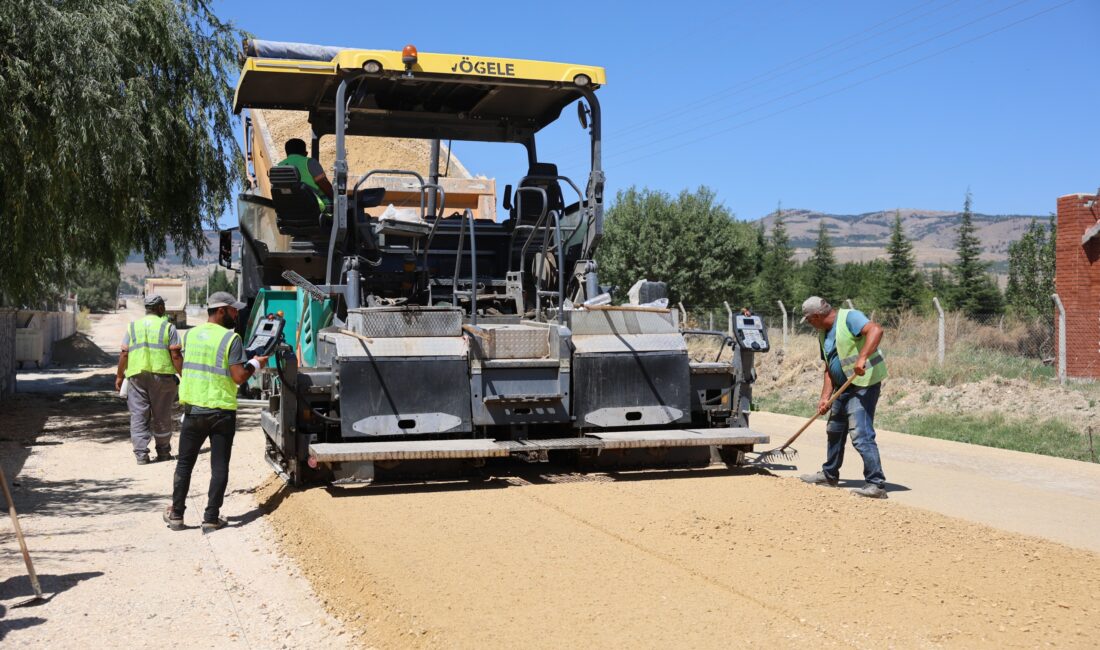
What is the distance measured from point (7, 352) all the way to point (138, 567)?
12.3 metres

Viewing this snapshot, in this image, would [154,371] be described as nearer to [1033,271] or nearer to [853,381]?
[853,381]

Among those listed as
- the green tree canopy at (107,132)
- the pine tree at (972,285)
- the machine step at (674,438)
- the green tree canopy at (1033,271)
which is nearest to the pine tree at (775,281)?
the pine tree at (972,285)

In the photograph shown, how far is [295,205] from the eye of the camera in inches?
327

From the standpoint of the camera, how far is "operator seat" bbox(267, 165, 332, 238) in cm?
813

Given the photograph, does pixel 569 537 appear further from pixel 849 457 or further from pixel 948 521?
pixel 849 457

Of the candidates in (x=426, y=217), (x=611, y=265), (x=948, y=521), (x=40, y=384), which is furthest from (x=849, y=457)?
(x=611, y=265)

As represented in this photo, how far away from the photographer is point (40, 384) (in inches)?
836

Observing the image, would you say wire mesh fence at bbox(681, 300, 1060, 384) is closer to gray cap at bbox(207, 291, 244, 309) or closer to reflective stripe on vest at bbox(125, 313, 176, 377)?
reflective stripe on vest at bbox(125, 313, 176, 377)

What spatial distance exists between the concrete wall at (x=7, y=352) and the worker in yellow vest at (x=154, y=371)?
659 centimetres

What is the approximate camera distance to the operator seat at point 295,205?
8.13 meters

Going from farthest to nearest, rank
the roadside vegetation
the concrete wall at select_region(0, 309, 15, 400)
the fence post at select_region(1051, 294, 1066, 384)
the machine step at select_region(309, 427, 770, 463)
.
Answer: the fence post at select_region(1051, 294, 1066, 384) → the concrete wall at select_region(0, 309, 15, 400) → the roadside vegetation → the machine step at select_region(309, 427, 770, 463)

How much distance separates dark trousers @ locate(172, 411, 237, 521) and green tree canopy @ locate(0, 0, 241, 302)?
5272mm

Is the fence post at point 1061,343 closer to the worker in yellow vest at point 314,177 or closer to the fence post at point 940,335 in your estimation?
the fence post at point 940,335

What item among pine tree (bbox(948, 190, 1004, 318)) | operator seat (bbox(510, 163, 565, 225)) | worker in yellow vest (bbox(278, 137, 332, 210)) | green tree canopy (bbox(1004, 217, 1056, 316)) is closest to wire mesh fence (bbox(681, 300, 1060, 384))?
operator seat (bbox(510, 163, 565, 225))
